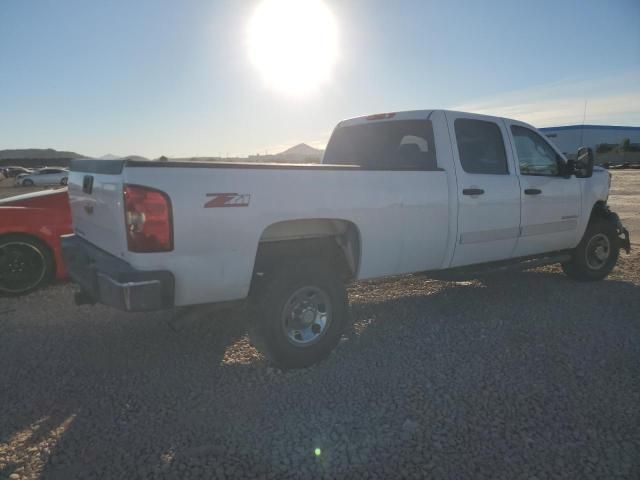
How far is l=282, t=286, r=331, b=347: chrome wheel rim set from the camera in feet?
11.9

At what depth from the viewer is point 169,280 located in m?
3.02

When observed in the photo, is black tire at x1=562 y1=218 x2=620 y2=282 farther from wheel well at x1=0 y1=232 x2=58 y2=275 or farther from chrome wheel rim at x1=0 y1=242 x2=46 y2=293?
chrome wheel rim at x1=0 y1=242 x2=46 y2=293

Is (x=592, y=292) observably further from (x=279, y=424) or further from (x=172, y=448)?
(x=172, y=448)

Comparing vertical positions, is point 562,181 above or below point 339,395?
above

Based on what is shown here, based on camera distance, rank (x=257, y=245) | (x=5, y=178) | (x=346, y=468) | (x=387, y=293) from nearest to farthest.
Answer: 1. (x=346, y=468)
2. (x=257, y=245)
3. (x=387, y=293)
4. (x=5, y=178)

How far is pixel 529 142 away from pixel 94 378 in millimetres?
5025

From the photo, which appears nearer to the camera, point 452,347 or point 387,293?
point 452,347

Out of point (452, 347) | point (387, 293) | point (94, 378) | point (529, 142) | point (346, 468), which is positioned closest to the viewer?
point (346, 468)

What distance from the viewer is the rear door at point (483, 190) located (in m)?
4.57

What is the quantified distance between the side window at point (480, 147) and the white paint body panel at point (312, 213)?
4.0 inches

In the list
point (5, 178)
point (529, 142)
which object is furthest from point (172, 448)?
point (5, 178)

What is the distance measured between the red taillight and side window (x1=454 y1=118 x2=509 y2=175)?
2950 millimetres

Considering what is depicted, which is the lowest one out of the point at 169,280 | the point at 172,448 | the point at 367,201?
the point at 172,448

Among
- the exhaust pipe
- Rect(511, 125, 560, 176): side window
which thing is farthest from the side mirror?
the exhaust pipe
